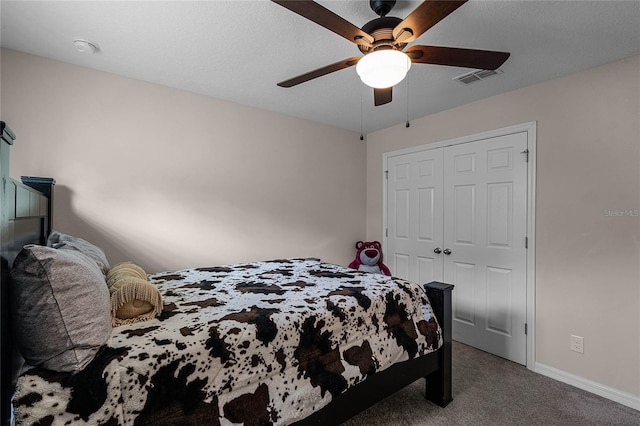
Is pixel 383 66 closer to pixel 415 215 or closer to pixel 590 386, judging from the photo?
pixel 415 215

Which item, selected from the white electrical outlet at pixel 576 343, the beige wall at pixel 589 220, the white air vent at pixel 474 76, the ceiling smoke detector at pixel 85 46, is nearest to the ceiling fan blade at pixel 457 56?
the white air vent at pixel 474 76

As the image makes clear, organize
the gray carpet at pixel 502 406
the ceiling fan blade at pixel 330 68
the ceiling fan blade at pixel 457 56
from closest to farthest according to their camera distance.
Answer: the ceiling fan blade at pixel 457 56, the ceiling fan blade at pixel 330 68, the gray carpet at pixel 502 406

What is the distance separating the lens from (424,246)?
3.47 metres

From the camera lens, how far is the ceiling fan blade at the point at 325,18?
47.1 inches

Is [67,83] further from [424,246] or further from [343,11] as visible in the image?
[424,246]

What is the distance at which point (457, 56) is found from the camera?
61.9 inches

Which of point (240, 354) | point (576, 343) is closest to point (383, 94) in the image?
point (240, 354)

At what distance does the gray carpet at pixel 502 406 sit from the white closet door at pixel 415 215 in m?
1.18

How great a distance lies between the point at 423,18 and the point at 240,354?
63.4 inches

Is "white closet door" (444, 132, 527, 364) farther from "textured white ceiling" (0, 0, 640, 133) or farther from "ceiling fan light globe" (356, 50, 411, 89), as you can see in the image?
"ceiling fan light globe" (356, 50, 411, 89)

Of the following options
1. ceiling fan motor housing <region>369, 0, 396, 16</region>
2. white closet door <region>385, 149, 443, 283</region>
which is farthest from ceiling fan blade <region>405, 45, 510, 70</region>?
white closet door <region>385, 149, 443, 283</region>

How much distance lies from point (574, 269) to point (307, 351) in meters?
2.28

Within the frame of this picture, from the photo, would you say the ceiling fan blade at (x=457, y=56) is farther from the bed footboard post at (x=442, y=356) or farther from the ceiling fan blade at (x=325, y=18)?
the bed footboard post at (x=442, y=356)

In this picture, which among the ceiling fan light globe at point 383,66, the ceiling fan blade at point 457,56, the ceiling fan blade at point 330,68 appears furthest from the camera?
the ceiling fan blade at point 330,68
